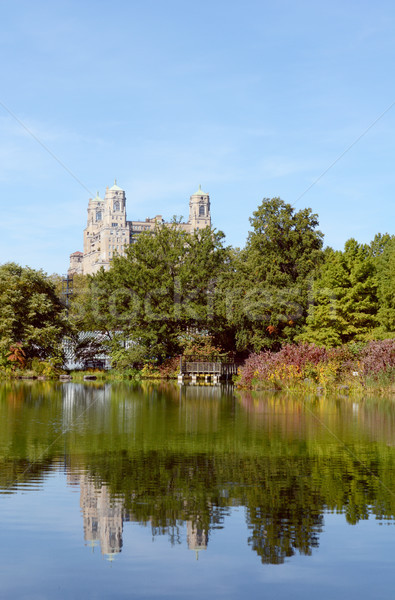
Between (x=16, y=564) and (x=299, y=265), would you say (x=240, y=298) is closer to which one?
(x=299, y=265)

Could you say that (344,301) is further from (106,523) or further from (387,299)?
(106,523)

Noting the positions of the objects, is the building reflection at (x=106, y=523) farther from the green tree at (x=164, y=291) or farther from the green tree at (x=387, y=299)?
the green tree at (x=164, y=291)

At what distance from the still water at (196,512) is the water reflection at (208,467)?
28mm

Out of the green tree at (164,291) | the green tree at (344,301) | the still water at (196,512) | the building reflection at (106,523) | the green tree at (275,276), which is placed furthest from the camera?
the green tree at (164,291)

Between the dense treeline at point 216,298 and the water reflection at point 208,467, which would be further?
the dense treeline at point 216,298

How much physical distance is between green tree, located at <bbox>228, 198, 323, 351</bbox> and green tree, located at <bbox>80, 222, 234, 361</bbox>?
4469 mm

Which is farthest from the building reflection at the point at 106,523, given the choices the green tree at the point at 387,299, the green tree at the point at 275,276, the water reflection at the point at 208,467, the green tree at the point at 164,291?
the green tree at the point at 164,291

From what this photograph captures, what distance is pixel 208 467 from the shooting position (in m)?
11.7

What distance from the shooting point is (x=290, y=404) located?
87.6 feet

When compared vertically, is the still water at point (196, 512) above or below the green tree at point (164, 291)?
below

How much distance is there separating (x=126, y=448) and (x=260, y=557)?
24.5 ft

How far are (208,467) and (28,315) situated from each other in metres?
37.2

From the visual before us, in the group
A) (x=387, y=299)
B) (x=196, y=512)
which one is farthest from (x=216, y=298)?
(x=196, y=512)

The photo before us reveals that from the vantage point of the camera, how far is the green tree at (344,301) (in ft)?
123
